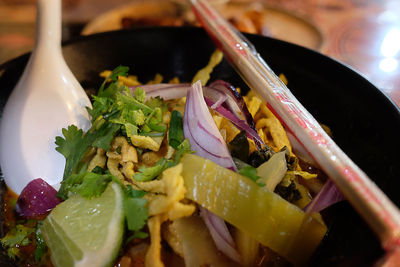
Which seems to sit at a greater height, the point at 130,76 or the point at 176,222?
the point at 130,76

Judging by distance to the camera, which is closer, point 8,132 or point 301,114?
point 301,114

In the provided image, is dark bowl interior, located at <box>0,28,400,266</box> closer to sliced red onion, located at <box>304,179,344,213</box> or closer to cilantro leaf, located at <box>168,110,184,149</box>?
sliced red onion, located at <box>304,179,344,213</box>

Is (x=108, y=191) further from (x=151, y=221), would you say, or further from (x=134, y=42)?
(x=134, y=42)

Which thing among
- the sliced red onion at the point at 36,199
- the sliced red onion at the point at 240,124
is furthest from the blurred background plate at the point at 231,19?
the sliced red onion at the point at 36,199

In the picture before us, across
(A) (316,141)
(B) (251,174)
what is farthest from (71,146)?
(A) (316,141)

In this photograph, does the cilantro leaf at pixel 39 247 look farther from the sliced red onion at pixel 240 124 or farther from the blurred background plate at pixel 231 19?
the blurred background plate at pixel 231 19

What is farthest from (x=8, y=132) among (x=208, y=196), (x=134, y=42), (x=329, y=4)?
(x=329, y=4)

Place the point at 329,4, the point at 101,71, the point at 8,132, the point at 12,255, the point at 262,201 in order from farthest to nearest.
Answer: the point at 329,4 < the point at 101,71 < the point at 8,132 < the point at 12,255 < the point at 262,201
